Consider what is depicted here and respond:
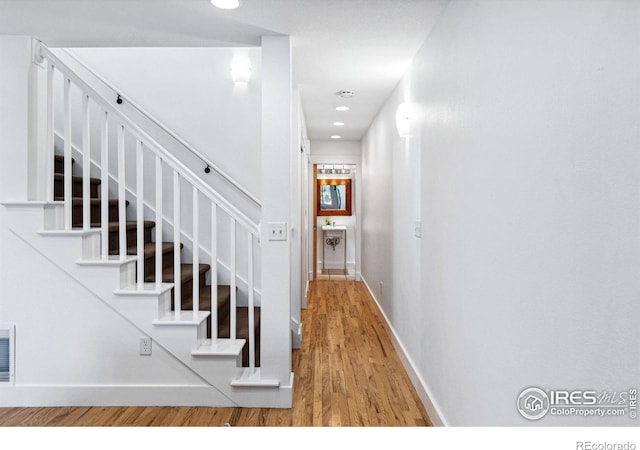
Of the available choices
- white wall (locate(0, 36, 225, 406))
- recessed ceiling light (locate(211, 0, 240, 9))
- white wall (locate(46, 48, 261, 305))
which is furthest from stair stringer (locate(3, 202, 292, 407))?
recessed ceiling light (locate(211, 0, 240, 9))

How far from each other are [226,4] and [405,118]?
157cm

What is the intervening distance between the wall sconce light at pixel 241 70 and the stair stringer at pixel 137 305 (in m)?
1.81

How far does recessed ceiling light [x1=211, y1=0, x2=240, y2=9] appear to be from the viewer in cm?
209

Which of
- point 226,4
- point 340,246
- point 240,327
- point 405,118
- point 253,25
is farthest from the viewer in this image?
point 340,246

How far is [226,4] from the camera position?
83.6 inches

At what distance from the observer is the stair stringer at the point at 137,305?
2.52 m

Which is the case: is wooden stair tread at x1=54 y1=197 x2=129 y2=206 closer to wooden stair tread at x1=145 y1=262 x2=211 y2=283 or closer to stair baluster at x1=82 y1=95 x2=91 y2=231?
stair baluster at x1=82 y1=95 x2=91 y2=231

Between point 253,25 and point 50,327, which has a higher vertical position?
point 253,25

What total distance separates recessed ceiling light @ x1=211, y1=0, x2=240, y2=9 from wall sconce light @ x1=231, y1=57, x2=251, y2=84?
1.24m

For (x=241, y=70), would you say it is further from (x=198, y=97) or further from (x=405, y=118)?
(x=405, y=118)

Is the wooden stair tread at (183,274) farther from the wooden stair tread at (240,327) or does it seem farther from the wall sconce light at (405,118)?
the wall sconce light at (405,118)

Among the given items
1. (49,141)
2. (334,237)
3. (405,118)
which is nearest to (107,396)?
(49,141)

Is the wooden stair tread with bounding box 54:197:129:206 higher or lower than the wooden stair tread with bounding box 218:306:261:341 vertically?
higher
